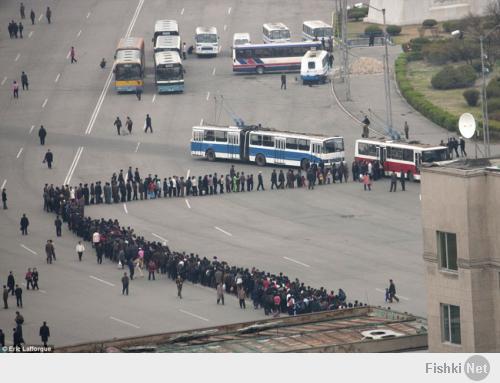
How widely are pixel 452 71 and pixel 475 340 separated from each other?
234 ft

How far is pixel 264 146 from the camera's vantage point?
4031 inches

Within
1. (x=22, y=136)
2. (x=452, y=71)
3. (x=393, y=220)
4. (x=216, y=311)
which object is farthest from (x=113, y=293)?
(x=452, y=71)

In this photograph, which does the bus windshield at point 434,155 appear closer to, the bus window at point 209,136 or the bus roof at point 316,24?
the bus window at point 209,136

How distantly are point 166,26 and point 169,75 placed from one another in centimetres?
1459

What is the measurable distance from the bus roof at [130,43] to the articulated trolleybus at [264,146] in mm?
20728

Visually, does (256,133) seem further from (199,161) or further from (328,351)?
(328,351)

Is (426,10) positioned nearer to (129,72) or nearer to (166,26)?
(166,26)

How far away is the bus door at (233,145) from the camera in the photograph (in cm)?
10331

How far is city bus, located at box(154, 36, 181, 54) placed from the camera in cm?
12619

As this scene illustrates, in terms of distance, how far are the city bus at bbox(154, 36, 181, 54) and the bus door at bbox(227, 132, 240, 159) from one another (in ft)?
76.8

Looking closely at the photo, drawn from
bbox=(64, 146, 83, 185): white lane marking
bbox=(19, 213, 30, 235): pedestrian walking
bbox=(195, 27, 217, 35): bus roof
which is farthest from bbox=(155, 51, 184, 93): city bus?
bbox=(19, 213, 30, 235): pedestrian walking

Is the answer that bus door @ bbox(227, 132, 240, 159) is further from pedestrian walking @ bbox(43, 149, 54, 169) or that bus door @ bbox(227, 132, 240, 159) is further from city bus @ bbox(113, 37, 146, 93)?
city bus @ bbox(113, 37, 146, 93)

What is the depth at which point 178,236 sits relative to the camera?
8681 cm

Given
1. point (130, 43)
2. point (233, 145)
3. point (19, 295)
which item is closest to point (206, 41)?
point (130, 43)
